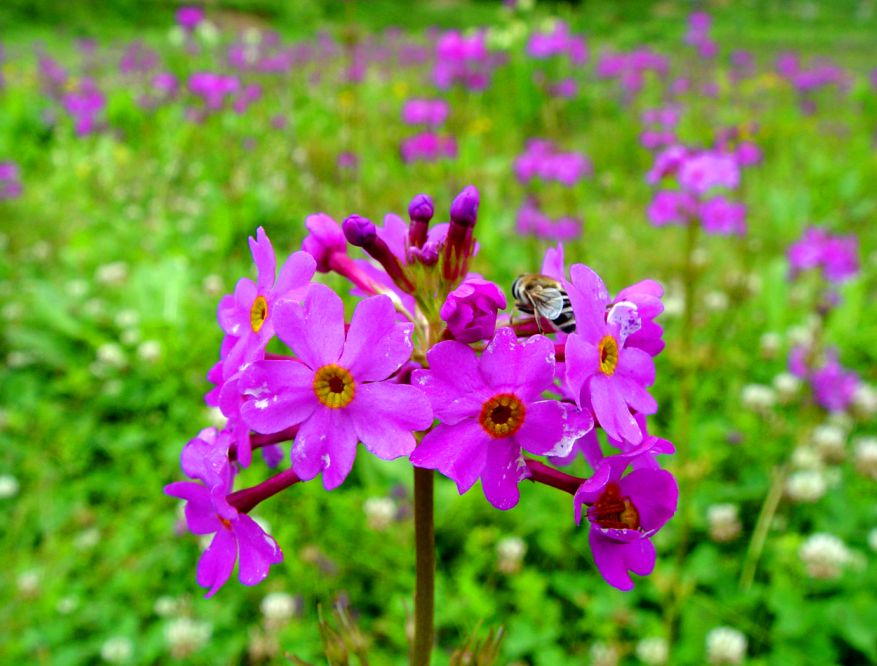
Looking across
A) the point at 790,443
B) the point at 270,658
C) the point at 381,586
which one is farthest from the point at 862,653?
the point at 270,658

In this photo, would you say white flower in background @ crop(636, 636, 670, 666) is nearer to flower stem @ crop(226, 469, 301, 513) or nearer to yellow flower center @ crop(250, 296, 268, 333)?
flower stem @ crop(226, 469, 301, 513)

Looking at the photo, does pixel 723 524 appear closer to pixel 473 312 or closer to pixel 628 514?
pixel 628 514

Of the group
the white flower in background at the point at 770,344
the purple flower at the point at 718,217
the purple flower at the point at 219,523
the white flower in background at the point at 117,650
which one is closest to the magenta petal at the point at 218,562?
the purple flower at the point at 219,523

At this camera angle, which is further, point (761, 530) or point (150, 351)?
point (150, 351)

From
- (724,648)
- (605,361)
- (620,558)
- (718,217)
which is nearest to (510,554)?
(724,648)

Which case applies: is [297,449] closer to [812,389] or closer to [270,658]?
[270,658]

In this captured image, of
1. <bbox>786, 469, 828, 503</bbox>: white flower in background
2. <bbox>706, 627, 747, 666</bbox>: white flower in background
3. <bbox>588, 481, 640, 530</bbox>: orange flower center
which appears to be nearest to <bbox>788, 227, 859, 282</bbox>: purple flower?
<bbox>786, 469, 828, 503</bbox>: white flower in background

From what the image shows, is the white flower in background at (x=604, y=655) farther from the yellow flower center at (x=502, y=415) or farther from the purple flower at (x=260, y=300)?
the purple flower at (x=260, y=300)
